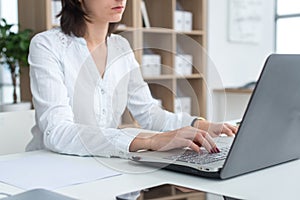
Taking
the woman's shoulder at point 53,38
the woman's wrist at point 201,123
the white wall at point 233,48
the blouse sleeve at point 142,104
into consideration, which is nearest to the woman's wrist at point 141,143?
the woman's wrist at point 201,123

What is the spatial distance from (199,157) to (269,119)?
21cm

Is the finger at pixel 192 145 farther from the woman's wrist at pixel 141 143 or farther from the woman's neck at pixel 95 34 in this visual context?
the woman's neck at pixel 95 34

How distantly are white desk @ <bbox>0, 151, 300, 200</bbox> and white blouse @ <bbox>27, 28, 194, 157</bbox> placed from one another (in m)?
0.21

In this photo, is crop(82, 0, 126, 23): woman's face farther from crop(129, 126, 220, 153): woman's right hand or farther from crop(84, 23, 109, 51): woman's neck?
crop(129, 126, 220, 153): woman's right hand

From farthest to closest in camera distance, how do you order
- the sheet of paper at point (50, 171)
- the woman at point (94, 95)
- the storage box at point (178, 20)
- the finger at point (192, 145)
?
the storage box at point (178, 20) < the woman at point (94, 95) < the finger at point (192, 145) < the sheet of paper at point (50, 171)

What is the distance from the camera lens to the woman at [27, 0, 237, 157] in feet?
4.10

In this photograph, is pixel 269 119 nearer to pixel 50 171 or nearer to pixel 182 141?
pixel 182 141

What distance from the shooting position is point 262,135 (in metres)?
1.00

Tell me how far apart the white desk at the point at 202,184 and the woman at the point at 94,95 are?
0.14m

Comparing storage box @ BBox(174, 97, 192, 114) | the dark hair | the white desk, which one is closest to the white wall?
storage box @ BBox(174, 97, 192, 114)

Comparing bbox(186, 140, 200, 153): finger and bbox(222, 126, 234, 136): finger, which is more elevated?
bbox(186, 140, 200, 153): finger

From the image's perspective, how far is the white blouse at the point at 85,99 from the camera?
130cm

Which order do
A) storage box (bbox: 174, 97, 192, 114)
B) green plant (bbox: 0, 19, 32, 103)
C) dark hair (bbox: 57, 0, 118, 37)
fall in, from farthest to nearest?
green plant (bbox: 0, 19, 32, 103)
dark hair (bbox: 57, 0, 118, 37)
storage box (bbox: 174, 97, 192, 114)

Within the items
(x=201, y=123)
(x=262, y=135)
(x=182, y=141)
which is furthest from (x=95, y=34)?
(x=262, y=135)
